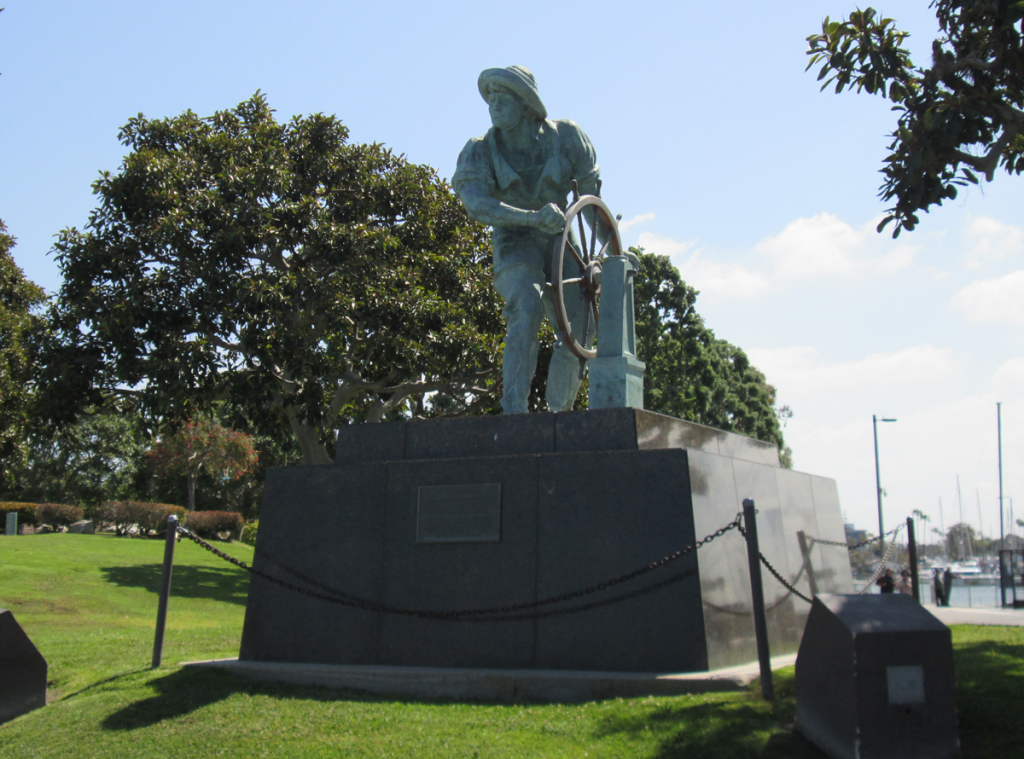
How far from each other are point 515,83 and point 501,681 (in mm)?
4359

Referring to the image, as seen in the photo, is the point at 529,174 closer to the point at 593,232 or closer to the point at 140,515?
the point at 593,232

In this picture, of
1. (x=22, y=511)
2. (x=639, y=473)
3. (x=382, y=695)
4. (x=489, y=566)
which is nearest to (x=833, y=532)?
(x=639, y=473)

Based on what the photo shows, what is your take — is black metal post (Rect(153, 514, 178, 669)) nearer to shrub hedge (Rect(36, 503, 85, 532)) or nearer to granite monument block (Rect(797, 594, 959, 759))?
granite monument block (Rect(797, 594, 959, 759))

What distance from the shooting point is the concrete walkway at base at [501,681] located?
5.24 meters

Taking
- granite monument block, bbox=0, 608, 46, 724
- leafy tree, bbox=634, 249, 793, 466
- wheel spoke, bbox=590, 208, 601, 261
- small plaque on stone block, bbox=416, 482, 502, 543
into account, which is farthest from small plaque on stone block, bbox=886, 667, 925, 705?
leafy tree, bbox=634, 249, 793, 466

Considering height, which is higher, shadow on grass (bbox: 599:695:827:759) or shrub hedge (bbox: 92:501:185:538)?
shrub hedge (bbox: 92:501:185:538)

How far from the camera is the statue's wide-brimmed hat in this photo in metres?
7.08

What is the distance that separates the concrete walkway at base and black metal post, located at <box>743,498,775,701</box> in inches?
8.3

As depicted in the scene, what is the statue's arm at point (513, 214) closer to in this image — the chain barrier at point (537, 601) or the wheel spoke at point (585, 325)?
the wheel spoke at point (585, 325)

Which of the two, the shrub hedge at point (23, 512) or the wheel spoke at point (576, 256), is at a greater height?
the wheel spoke at point (576, 256)

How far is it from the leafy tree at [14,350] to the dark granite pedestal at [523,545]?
1275 centimetres

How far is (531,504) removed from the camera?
244 inches

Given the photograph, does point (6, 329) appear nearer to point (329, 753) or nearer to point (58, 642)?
point (58, 642)

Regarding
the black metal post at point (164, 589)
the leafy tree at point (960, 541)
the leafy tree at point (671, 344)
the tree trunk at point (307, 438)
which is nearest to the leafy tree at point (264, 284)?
the tree trunk at point (307, 438)
